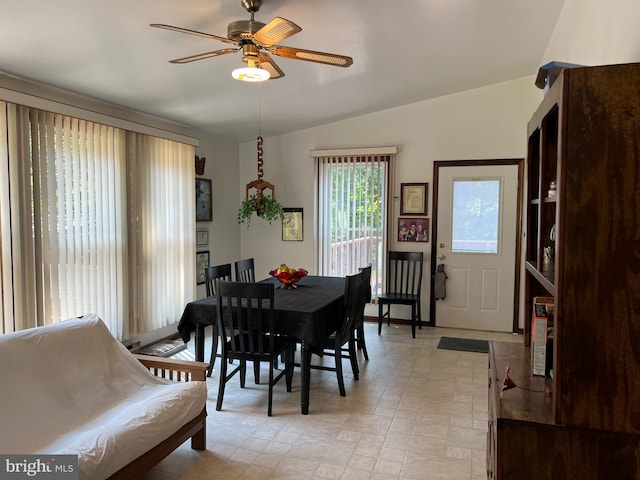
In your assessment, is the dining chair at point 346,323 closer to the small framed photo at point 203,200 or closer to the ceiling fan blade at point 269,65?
the ceiling fan blade at point 269,65

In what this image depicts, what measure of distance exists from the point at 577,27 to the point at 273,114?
312cm

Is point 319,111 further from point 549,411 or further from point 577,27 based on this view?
point 549,411

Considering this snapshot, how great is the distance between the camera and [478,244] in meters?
5.38

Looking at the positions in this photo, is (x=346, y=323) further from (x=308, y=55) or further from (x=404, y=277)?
(x=404, y=277)

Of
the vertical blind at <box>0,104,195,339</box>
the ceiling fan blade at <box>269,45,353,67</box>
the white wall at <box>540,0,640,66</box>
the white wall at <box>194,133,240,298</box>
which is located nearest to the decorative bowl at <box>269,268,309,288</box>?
the vertical blind at <box>0,104,195,339</box>

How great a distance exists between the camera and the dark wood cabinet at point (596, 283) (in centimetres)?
127

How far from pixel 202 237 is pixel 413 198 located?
270 centimetres

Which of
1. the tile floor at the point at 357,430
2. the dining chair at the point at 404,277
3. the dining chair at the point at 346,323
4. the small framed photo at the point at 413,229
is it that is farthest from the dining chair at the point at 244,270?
the small framed photo at the point at 413,229

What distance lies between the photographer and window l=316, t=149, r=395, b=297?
568 cm

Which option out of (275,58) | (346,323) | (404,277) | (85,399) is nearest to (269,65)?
(275,58)

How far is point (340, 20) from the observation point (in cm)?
296

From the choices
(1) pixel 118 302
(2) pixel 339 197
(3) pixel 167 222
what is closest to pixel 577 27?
(2) pixel 339 197

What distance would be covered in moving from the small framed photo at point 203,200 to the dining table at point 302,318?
1.99m

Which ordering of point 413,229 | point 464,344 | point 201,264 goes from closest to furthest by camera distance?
point 464,344 < point 201,264 < point 413,229
